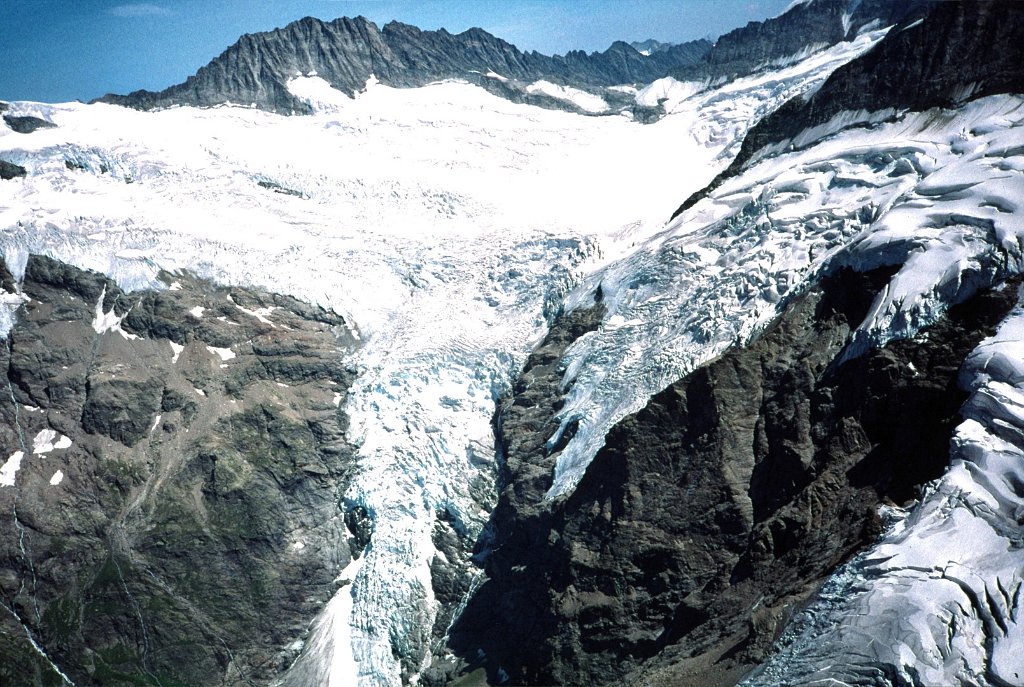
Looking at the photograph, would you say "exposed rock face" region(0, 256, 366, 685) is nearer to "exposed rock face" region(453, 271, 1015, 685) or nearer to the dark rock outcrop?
the dark rock outcrop

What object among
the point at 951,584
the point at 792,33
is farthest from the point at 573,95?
the point at 951,584

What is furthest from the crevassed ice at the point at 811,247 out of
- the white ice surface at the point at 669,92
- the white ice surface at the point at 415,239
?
the white ice surface at the point at 669,92

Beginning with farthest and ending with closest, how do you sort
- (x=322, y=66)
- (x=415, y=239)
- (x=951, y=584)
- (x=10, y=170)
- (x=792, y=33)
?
1. (x=792, y=33)
2. (x=322, y=66)
3. (x=415, y=239)
4. (x=10, y=170)
5. (x=951, y=584)

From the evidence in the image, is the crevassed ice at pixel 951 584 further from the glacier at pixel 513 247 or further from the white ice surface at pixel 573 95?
the white ice surface at pixel 573 95

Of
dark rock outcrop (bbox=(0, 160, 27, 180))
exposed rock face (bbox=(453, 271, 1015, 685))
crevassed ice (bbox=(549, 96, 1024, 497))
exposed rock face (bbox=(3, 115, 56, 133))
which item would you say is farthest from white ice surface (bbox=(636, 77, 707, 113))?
dark rock outcrop (bbox=(0, 160, 27, 180))

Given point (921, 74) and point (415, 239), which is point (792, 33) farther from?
point (415, 239)
